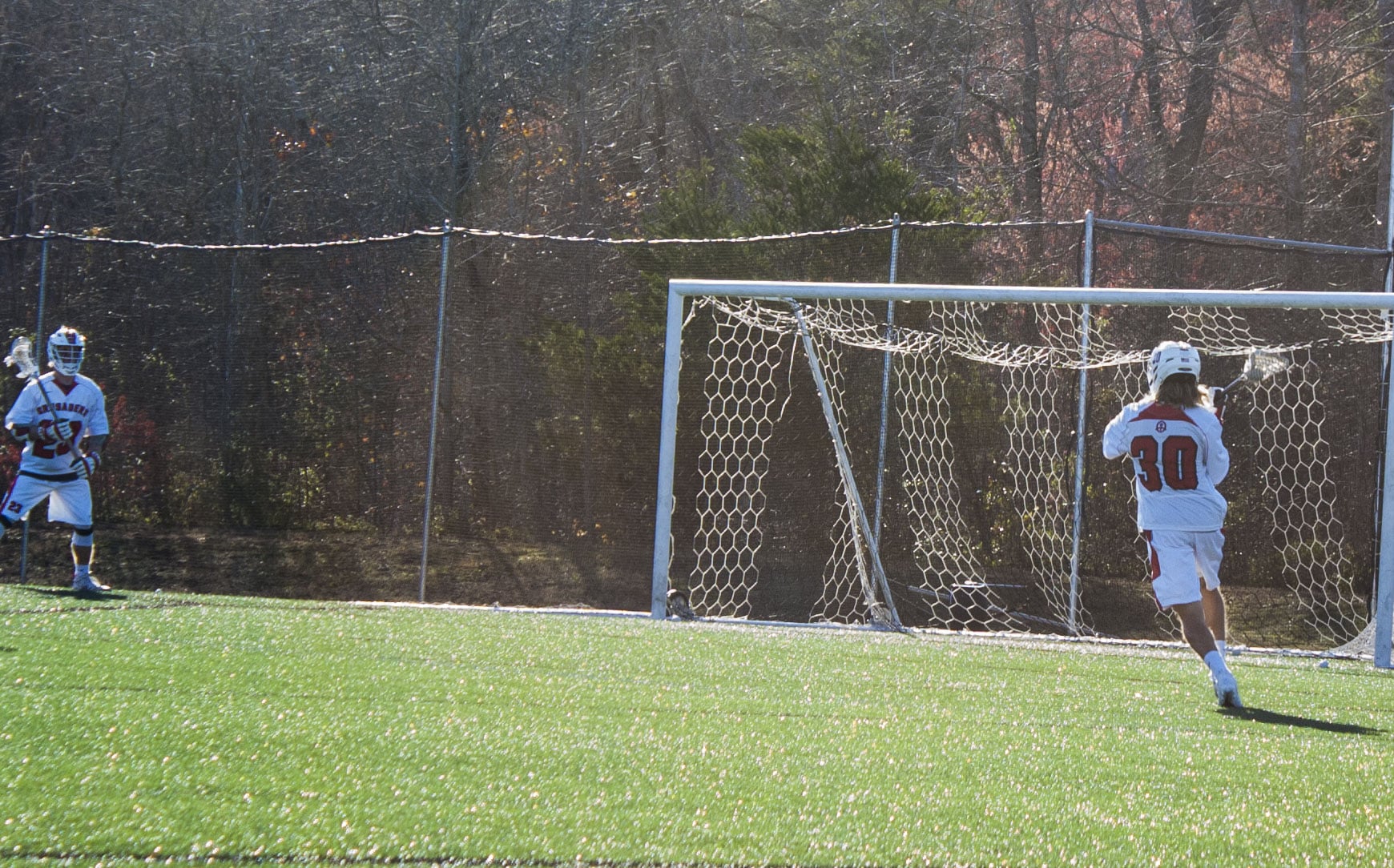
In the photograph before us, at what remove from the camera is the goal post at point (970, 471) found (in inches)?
384

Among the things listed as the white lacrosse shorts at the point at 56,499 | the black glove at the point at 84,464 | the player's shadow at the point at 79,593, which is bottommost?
the player's shadow at the point at 79,593

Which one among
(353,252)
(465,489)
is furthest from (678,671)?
(353,252)

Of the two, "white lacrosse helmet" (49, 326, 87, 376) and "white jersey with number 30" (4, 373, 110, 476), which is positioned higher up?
"white lacrosse helmet" (49, 326, 87, 376)

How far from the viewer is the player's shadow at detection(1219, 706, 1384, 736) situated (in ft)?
16.5

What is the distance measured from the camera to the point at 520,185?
53.7 feet

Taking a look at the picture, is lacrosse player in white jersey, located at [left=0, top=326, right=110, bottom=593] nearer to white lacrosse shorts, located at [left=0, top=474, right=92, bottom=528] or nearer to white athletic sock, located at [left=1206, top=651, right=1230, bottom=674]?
white lacrosse shorts, located at [left=0, top=474, right=92, bottom=528]

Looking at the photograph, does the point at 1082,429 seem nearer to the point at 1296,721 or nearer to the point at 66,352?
the point at 1296,721

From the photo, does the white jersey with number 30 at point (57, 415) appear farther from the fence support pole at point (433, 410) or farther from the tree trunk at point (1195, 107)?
the tree trunk at point (1195, 107)

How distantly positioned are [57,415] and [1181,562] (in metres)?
7.17

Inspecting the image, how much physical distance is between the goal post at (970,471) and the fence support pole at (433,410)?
1.76 meters

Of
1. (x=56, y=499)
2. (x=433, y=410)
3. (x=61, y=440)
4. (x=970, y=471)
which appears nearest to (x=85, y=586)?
(x=56, y=499)

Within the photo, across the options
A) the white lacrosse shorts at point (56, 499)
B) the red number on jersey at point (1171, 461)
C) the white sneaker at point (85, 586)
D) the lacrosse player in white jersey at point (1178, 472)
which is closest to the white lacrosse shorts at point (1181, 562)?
the lacrosse player in white jersey at point (1178, 472)

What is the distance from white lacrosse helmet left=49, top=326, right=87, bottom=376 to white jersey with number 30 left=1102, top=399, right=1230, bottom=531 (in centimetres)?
693

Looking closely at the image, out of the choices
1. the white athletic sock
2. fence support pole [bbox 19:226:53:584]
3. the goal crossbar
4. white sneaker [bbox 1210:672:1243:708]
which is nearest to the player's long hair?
the white athletic sock
